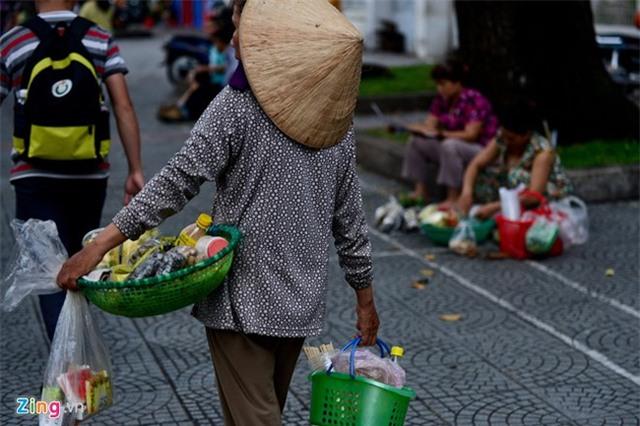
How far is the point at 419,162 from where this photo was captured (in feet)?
29.8

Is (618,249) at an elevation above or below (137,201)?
below

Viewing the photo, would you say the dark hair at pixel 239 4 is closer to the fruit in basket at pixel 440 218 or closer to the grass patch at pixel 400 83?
the fruit in basket at pixel 440 218

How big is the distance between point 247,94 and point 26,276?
1.05 m

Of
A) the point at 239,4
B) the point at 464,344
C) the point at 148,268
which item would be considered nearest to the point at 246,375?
the point at 148,268

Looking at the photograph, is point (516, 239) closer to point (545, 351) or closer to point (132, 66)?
point (545, 351)

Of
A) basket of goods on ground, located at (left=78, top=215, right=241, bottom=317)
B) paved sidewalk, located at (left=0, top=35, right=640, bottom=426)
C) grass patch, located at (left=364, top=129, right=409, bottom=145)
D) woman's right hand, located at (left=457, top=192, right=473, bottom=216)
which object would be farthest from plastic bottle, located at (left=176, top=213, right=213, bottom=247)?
grass patch, located at (left=364, top=129, right=409, bottom=145)

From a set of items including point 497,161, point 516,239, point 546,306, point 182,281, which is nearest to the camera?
point 182,281

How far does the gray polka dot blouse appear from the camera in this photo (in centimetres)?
329

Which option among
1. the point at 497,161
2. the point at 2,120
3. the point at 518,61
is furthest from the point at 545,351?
the point at 2,120

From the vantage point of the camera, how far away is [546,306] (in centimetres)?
654

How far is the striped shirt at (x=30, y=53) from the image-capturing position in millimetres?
4598

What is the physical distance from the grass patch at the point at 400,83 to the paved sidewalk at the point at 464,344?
6443 millimetres

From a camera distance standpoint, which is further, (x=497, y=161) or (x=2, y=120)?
(x=2, y=120)

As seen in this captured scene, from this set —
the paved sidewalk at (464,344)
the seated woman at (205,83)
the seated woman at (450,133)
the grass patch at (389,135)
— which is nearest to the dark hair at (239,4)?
the paved sidewalk at (464,344)
